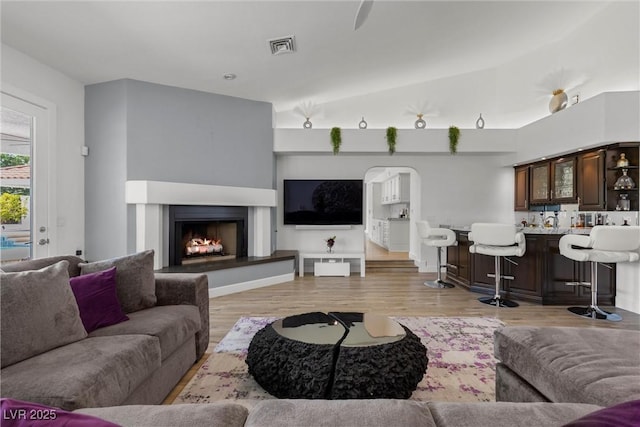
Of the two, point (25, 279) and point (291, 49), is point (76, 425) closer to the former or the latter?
point (25, 279)

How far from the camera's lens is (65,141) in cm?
380

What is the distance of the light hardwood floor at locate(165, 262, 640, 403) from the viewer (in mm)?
3352

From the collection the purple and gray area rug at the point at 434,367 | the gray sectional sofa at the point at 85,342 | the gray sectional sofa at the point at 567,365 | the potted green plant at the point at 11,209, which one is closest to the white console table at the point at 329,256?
the purple and gray area rug at the point at 434,367

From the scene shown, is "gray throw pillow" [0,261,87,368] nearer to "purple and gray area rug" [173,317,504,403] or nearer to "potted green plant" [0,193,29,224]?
"purple and gray area rug" [173,317,504,403]

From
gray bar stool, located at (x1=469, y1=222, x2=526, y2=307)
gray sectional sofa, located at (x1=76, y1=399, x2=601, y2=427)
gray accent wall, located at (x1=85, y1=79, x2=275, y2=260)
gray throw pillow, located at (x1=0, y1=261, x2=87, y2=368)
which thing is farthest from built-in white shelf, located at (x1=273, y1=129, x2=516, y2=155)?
gray sectional sofa, located at (x1=76, y1=399, x2=601, y2=427)

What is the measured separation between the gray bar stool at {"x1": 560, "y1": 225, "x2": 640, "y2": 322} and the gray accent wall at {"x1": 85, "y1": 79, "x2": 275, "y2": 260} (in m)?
4.53

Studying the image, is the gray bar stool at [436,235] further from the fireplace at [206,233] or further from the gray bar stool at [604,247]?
the fireplace at [206,233]

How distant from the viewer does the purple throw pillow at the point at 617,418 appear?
0.58 metres

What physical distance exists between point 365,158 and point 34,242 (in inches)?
188

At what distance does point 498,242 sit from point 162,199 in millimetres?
4206

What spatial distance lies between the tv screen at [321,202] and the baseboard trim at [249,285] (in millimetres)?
1099

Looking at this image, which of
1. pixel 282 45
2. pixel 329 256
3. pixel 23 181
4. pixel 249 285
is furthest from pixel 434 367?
pixel 23 181

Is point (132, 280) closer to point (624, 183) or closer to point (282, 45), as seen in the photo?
point (282, 45)

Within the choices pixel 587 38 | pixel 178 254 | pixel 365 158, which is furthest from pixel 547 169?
pixel 178 254
